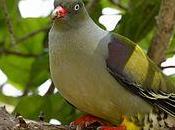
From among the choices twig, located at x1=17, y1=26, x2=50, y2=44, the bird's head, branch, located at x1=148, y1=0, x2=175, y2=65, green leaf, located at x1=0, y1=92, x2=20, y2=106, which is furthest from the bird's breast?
green leaf, located at x1=0, y1=92, x2=20, y2=106

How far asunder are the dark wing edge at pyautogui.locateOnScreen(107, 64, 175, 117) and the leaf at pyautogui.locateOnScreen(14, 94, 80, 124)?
83 cm

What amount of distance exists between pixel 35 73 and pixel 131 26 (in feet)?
3.25

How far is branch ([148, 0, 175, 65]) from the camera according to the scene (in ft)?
14.5

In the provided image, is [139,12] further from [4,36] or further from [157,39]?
[4,36]

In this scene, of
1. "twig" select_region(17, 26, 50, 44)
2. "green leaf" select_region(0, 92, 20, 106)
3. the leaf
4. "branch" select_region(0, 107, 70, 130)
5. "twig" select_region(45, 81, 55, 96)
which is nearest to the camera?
"branch" select_region(0, 107, 70, 130)

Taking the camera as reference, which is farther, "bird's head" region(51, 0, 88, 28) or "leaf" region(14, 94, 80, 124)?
"leaf" region(14, 94, 80, 124)

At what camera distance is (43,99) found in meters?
4.62

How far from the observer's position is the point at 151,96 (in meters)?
3.96

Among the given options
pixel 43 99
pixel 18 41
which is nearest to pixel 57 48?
pixel 43 99

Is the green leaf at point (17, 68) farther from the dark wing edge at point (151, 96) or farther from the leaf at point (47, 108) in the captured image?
the dark wing edge at point (151, 96)

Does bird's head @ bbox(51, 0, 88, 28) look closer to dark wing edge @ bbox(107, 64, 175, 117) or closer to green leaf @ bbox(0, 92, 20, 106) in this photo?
dark wing edge @ bbox(107, 64, 175, 117)

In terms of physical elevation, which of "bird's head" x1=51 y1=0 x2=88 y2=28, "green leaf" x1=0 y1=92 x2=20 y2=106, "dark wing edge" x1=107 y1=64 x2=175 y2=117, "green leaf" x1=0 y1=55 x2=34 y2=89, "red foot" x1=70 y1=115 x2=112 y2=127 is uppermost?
"bird's head" x1=51 y1=0 x2=88 y2=28

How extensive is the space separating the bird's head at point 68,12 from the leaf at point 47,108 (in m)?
0.89

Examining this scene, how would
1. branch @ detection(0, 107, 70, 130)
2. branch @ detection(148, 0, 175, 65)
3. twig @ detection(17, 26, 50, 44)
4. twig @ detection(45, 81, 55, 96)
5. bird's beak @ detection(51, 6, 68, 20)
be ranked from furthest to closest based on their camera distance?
twig @ detection(17, 26, 50, 44), twig @ detection(45, 81, 55, 96), branch @ detection(148, 0, 175, 65), bird's beak @ detection(51, 6, 68, 20), branch @ detection(0, 107, 70, 130)
